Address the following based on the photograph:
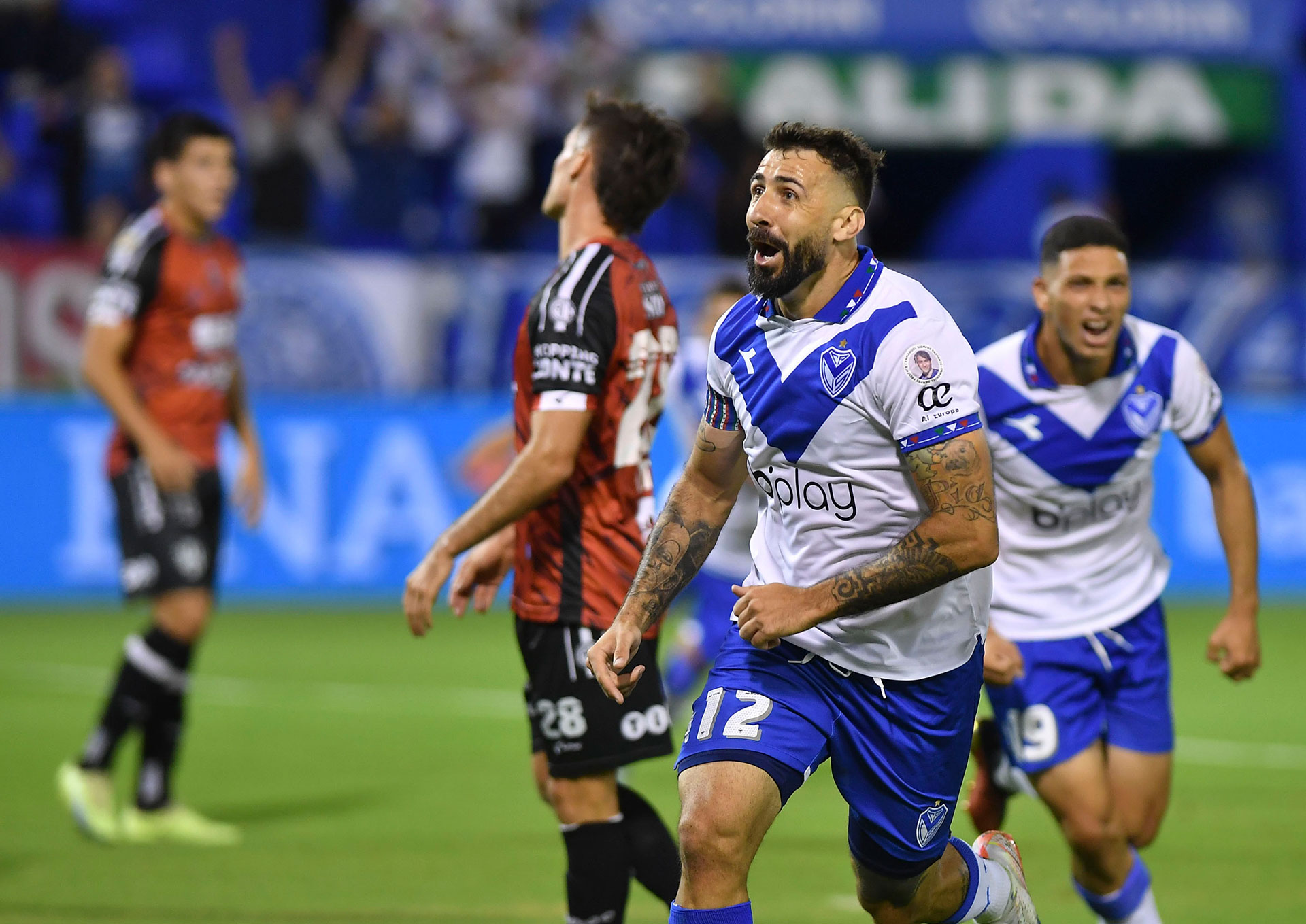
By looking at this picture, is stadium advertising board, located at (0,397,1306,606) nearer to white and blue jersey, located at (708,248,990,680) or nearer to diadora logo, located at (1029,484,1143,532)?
diadora logo, located at (1029,484,1143,532)

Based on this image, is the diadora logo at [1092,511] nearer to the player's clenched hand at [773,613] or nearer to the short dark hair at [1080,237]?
the short dark hair at [1080,237]

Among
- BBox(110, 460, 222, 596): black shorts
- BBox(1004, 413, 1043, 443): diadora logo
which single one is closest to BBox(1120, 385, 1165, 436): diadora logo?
BBox(1004, 413, 1043, 443): diadora logo

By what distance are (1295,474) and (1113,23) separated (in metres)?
7.52

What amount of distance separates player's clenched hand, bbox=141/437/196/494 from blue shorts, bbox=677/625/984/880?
3510mm

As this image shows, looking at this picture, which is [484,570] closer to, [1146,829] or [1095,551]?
[1095,551]

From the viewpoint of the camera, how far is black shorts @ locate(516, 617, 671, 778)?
493 cm

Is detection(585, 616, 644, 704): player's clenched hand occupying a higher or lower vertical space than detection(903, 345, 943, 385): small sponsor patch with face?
lower

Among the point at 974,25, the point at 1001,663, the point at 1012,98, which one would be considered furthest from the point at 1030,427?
the point at 974,25

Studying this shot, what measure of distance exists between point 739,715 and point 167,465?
3.71 meters

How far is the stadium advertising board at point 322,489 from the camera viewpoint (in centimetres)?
1403

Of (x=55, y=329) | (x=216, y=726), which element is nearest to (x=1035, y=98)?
(x=55, y=329)

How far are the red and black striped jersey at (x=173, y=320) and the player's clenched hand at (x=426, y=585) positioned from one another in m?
3.10

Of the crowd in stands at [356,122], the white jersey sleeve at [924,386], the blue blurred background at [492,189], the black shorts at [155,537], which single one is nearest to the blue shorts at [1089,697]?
the white jersey sleeve at [924,386]

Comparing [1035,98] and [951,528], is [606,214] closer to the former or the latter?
[951,528]
